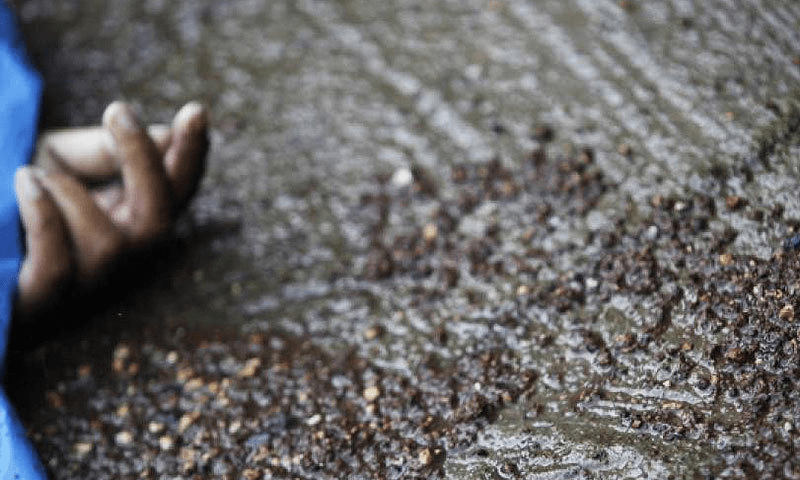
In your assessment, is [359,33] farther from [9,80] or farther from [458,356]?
[458,356]

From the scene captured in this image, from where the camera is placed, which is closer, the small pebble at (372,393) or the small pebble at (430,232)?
the small pebble at (372,393)

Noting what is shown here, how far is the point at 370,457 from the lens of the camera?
1.42 m

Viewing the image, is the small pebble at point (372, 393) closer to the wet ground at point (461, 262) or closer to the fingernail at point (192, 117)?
the wet ground at point (461, 262)

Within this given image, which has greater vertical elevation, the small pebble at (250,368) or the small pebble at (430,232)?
the small pebble at (430,232)

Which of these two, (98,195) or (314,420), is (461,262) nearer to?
(314,420)

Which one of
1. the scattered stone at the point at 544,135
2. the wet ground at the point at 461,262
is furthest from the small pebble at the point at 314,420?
the scattered stone at the point at 544,135

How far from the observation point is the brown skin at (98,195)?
5.34 ft

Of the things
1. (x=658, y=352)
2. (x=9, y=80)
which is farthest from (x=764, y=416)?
(x=9, y=80)

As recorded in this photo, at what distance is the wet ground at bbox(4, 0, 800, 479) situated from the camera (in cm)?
137

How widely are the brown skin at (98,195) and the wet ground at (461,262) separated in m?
0.13

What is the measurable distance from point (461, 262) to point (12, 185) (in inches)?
34.6

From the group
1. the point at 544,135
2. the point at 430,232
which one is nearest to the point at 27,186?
the point at 430,232

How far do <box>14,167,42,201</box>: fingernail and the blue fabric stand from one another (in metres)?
0.04

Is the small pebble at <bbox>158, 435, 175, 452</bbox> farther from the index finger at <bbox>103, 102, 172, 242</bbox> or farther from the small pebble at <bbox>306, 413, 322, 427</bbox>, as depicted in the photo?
the index finger at <bbox>103, 102, 172, 242</bbox>
